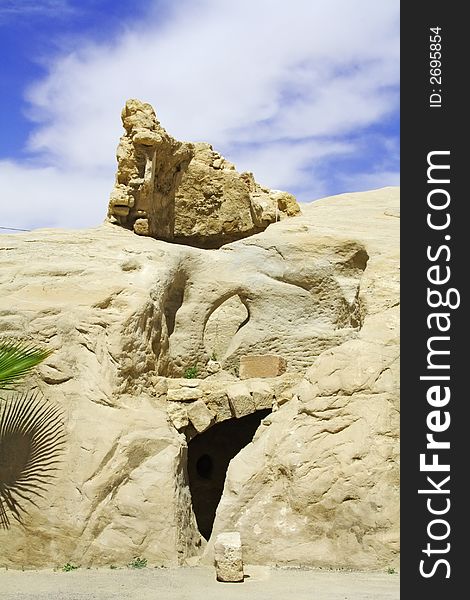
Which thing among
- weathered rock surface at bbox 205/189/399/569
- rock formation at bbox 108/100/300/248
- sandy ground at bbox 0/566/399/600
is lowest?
sandy ground at bbox 0/566/399/600

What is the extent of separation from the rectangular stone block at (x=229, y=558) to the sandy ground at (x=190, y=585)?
0.36 ft

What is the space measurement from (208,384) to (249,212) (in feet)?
26.2

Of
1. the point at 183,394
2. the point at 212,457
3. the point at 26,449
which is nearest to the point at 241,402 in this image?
the point at 183,394

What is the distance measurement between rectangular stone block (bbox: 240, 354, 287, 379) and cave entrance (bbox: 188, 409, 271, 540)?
3.19 m

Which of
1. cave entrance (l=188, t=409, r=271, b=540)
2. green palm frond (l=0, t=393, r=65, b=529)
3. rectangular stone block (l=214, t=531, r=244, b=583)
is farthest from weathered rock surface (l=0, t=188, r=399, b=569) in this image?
cave entrance (l=188, t=409, r=271, b=540)

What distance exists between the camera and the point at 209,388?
41.4ft

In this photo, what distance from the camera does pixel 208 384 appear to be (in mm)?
12688

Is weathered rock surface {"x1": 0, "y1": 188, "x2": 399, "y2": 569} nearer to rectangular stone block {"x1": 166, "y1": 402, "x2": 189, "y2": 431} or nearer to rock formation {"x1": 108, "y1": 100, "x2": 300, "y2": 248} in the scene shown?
rectangular stone block {"x1": 166, "y1": 402, "x2": 189, "y2": 431}

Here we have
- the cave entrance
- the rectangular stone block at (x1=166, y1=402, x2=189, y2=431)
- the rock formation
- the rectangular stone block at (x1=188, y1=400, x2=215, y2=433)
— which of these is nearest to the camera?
the rectangular stone block at (x1=166, y1=402, x2=189, y2=431)

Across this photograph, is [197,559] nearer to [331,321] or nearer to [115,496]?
[115,496]

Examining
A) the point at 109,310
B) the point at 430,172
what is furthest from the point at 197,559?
the point at 430,172

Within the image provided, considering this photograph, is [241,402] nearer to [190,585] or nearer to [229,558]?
[229,558]

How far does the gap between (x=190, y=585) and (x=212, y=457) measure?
24.7ft

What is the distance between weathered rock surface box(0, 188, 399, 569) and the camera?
34.0 ft
